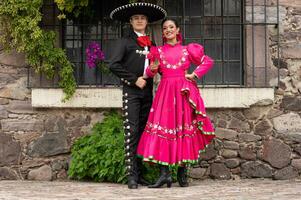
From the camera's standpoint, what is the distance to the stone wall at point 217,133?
19.1ft

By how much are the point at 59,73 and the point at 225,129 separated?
6.48 feet

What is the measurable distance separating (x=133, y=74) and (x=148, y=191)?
3.68ft

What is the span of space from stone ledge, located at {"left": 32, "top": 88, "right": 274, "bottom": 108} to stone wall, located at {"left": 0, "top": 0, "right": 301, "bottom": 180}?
0.37ft

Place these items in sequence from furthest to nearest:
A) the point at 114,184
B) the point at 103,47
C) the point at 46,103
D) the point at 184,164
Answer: the point at 103,47 → the point at 46,103 → the point at 114,184 → the point at 184,164

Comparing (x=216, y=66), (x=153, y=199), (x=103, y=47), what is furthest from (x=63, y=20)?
(x=153, y=199)

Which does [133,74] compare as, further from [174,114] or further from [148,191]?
[148,191]

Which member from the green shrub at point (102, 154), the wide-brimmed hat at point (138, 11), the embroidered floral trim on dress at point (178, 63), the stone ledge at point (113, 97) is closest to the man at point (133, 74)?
the wide-brimmed hat at point (138, 11)

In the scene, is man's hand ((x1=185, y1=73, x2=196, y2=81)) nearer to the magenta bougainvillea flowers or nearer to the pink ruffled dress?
the pink ruffled dress

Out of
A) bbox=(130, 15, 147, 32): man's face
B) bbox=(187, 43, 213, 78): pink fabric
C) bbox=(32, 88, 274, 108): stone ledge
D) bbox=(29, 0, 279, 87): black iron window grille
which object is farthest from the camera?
bbox=(29, 0, 279, 87): black iron window grille

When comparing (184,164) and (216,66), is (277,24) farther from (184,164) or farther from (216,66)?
(184,164)

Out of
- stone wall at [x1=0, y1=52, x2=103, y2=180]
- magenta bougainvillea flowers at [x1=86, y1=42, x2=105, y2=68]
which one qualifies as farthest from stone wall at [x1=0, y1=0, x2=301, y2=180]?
magenta bougainvillea flowers at [x1=86, y1=42, x2=105, y2=68]

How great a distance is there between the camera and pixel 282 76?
5.88m

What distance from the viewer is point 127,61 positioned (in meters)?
5.02

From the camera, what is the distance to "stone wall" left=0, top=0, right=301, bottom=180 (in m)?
5.81
